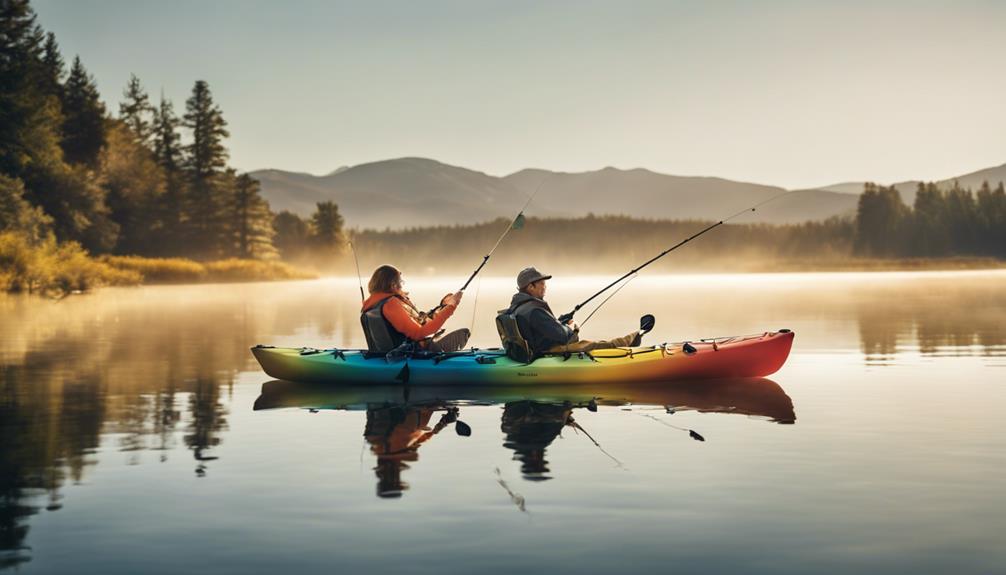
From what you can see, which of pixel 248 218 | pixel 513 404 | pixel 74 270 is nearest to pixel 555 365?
pixel 513 404

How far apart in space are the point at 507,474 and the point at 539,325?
5125mm

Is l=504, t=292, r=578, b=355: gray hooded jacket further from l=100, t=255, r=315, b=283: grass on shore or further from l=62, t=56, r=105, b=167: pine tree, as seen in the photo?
l=62, t=56, r=105, b=167: pine tree

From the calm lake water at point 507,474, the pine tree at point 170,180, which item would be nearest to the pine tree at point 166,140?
the pine tree at point 170,180

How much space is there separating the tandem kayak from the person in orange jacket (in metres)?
0.28

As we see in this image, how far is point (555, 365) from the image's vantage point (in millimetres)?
12492

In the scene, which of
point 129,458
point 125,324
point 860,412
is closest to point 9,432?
point 129,458

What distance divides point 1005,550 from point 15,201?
4214cm

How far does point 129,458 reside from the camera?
27.2 feet

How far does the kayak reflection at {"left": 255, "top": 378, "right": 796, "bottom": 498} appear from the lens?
8.77 metres

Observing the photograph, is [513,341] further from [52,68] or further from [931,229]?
[931,229]

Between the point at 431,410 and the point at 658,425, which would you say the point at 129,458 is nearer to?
the point at 431,410

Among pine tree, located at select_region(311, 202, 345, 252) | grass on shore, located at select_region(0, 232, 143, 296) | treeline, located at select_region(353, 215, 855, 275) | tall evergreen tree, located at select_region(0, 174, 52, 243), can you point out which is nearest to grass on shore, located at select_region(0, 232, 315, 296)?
grass on shore, located at select_region(0, 232, 143, 296)

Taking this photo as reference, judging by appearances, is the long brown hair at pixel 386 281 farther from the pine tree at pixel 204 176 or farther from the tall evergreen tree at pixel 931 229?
the tall evergreen tree at pixel 931 229

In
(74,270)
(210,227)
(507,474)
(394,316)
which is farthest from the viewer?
(210,227)
